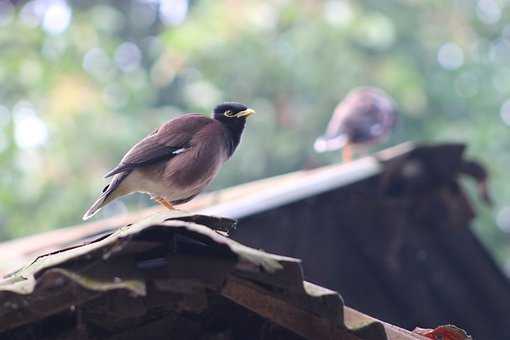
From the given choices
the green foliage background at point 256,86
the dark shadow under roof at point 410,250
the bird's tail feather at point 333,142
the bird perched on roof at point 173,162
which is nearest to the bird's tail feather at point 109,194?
the bird perched on roof at point 173,162

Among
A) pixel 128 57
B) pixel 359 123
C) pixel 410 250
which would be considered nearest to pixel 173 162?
pixel 410 250

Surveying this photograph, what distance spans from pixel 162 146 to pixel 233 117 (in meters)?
0.61

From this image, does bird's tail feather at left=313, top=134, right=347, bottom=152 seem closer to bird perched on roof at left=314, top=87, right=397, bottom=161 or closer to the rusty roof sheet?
bird perched on roof at left=314, top=87, right=397, bottom=161

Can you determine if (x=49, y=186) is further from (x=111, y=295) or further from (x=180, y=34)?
(x=111, y=295)

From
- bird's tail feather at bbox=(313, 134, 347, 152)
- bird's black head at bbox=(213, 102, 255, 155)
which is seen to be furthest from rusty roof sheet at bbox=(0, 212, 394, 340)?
bird's tail feather at bbox=(313, 134, 347, 152)

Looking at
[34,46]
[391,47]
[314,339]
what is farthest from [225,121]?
[34,46]

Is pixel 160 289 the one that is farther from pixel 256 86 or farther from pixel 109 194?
pixel 256 86

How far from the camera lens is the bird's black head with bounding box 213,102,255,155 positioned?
15.9 feet

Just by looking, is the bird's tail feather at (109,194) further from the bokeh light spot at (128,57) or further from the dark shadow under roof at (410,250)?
the bokeh light spot at (128,57)

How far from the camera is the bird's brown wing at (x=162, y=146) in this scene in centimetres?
439

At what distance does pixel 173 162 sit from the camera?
14.5ft

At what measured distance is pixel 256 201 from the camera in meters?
4.38

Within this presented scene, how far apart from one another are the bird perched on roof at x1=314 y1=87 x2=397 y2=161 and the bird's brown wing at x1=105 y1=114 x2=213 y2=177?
6.23 m

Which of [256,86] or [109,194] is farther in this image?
[256,86]
